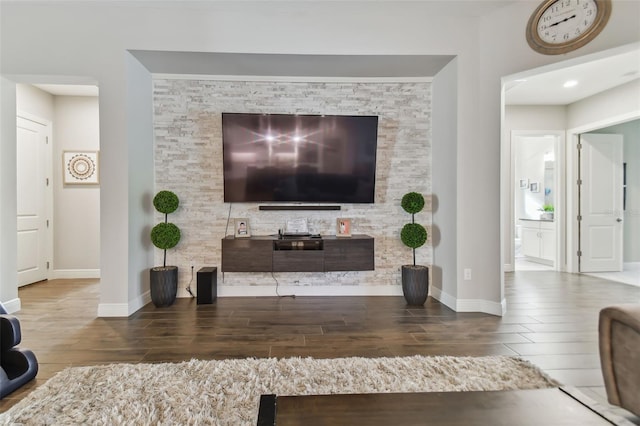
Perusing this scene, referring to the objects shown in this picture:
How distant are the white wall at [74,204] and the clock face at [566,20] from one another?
609 centimetres

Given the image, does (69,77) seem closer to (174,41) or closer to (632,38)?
(174,41)

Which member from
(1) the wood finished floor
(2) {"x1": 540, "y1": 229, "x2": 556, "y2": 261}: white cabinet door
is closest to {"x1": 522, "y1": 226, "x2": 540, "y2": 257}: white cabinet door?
(2) {"x1": 540, "y1": 229, "x2": 556, "y2": 261}: white cabinet door

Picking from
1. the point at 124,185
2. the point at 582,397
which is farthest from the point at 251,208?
the point at 582,397

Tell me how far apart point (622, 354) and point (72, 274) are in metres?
6.44

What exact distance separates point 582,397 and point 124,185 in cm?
377

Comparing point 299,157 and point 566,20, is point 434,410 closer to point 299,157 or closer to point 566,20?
point 299,157

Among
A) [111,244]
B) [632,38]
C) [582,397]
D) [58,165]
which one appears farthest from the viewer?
[58,165]

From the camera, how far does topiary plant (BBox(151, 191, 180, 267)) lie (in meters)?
3.45

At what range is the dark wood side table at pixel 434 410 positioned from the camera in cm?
97

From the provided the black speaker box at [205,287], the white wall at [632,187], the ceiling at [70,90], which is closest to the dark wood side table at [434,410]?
the black speaker box at [205,287]

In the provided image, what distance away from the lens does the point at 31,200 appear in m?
4.63

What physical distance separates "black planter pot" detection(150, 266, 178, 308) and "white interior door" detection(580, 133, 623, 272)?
21.3ft

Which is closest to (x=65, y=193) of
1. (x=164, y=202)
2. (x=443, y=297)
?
(x=164, y=202)

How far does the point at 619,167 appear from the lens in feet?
17.9
